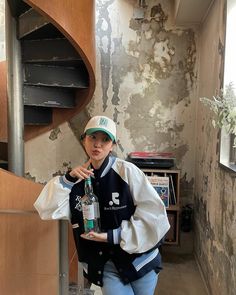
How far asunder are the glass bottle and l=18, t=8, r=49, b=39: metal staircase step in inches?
75.5

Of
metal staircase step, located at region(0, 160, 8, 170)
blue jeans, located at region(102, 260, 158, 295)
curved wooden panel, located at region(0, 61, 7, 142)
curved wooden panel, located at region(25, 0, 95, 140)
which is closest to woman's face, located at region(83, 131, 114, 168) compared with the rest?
blue jeans, located at region(102, 260, 158, 295)

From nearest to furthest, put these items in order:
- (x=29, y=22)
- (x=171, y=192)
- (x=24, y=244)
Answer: (x=24, y=244), (x=29, y=22), (x=171, y=192)

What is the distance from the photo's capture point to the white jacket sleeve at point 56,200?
46.1 inches

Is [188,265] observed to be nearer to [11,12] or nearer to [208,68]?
[208,68]

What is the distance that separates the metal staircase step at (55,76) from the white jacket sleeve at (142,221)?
2176mm

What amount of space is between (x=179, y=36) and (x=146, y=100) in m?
0.84

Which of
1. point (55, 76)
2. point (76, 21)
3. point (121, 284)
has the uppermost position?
point (76, 21)

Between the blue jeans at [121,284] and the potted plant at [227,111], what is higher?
the potted plant at [227,111]

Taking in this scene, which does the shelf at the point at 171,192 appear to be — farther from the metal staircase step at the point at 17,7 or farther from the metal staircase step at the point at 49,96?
the metal staircase step at the point at 17,7

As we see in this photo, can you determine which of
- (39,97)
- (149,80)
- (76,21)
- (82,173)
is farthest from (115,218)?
(149,80)

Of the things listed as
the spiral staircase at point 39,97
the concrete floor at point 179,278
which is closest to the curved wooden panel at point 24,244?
the spiral staircase at point 39,97

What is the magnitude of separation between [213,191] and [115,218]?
1.57 m

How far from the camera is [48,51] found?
2.89 m

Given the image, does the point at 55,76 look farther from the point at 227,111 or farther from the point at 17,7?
the point at 227,111
